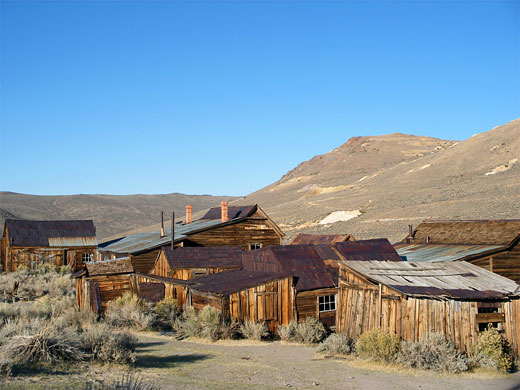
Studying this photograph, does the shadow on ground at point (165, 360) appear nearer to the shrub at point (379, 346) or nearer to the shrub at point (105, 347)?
the shrub at point (105, 347)

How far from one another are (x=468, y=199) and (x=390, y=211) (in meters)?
8.30

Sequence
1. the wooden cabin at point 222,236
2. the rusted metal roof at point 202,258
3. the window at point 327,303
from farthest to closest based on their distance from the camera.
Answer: the wooden cabin at point 222,236 → the rusted metal roof at point 202,258 → the window at point 327,303

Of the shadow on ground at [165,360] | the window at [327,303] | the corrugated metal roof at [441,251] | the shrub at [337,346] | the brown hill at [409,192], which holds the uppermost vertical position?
the brown hill at [409,192]

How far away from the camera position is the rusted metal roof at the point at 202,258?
24984mm

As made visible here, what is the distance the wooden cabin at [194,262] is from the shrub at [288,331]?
7.00 metres

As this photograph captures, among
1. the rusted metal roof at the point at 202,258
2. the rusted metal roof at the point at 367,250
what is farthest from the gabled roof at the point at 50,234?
the rusted metal roof at the point at 367,250

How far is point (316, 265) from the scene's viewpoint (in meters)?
21.2

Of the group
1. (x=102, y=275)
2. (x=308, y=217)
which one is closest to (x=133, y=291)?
(x=102, y=275)

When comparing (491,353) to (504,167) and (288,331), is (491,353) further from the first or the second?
(504,167)

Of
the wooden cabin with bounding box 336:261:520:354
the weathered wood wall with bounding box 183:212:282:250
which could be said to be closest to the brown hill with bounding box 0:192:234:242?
the weathered wood wall with bounding box 183:212:282:250

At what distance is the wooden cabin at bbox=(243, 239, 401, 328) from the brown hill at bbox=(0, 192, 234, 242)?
3263 inches

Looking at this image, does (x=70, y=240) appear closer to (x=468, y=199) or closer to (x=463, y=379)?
(x=463, y=379)

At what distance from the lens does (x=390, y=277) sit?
56.1ft

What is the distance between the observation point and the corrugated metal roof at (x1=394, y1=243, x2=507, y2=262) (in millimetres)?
21731
